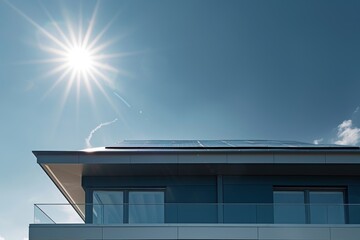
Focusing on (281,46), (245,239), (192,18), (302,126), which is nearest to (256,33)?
(281,46)

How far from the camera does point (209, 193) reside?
17516 mm

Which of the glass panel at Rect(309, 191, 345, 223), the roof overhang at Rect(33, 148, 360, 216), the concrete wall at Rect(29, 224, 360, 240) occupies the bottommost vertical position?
Result: the concrete wall at Rect(29, 224, 360, 240)

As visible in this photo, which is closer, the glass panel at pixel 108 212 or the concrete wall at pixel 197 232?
the concrete wall at pixel 197 232

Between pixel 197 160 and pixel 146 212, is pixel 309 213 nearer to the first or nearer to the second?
pixel 197 160

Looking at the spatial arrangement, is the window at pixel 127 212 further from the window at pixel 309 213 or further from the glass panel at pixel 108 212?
the window at pixel 309 213

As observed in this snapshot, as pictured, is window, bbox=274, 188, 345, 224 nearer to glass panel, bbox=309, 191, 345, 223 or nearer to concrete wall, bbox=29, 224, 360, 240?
glass panel, bbox=309, 191, 345, 223

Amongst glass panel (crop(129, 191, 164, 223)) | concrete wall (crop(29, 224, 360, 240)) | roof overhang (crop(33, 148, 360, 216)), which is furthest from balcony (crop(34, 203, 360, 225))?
roof overhang (crop(33, 148, 360, 216))

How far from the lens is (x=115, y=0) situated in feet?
69.2

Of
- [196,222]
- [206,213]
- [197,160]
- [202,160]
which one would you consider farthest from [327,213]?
[197,160]

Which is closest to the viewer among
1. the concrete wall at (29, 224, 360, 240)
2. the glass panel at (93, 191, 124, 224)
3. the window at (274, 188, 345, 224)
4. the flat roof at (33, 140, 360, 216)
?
the concrete wall at (29, 224, 360, 240)

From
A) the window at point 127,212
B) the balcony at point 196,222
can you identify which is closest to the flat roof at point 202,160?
the window at point 127,212

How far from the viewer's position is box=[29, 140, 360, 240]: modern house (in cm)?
1551

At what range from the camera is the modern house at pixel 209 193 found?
15.5 meters

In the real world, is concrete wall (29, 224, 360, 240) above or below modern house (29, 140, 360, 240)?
below
